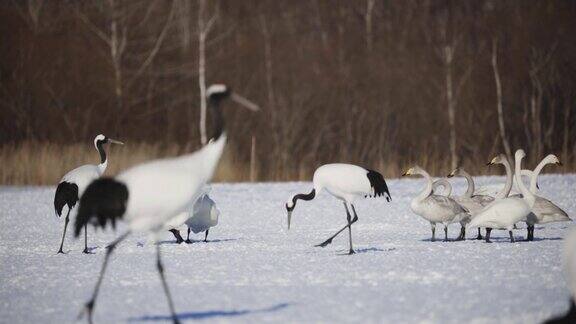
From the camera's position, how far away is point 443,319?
24.6ft

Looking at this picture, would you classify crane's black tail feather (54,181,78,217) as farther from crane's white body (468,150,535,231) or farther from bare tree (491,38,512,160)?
bare tree (491,38,512,160)

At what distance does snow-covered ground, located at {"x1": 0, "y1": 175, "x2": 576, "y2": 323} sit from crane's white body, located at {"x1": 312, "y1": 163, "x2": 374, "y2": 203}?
0.69 meters

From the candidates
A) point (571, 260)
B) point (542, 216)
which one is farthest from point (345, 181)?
point (571, 260)

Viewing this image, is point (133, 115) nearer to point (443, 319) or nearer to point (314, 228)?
point (314, 228)

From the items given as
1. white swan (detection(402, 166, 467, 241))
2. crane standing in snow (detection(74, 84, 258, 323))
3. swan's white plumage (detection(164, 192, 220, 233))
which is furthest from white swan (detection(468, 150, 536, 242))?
crane standing in snow (detection(74, 84, 258, 323))

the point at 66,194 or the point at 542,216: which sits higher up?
the point at 66,194

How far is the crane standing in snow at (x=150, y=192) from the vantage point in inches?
312

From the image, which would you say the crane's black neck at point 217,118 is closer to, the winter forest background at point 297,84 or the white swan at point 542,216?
the white swan at point 542,216

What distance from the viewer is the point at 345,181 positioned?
13.1 m

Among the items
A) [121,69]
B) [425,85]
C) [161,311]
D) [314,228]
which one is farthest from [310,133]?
[161,311]

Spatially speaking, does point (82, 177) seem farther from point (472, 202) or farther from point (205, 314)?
point (205, 314)

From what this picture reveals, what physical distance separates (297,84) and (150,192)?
1079 inches

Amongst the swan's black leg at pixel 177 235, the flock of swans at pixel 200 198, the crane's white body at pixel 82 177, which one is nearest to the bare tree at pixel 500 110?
the flock of swans at pixel 200 198

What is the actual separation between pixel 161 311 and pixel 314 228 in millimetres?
7797
